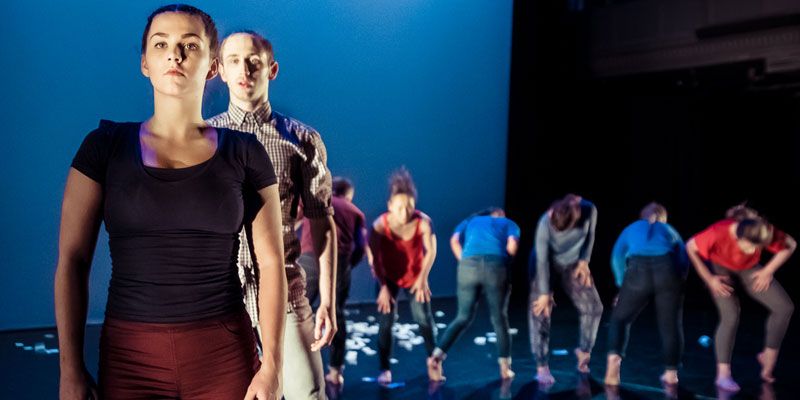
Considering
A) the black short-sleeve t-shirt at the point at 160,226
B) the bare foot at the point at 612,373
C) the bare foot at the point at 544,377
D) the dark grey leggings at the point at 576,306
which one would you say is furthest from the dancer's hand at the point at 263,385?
the bare foot at the point at 612,373

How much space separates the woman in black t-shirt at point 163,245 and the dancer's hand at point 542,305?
339 centimetres

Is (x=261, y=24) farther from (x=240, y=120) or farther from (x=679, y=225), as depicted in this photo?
(x=679, y=225)

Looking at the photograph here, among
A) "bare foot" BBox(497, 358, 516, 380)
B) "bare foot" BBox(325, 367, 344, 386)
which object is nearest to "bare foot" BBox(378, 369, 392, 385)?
"bare foot" BBox(325, 367, 344, 386)

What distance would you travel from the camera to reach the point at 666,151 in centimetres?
1012

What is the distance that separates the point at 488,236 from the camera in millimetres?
4680

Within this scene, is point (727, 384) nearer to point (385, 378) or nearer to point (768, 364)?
point (768, 364)

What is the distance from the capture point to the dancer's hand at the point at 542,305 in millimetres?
4543

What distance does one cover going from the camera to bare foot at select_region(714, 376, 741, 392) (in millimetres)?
4697

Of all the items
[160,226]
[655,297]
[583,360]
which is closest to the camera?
[160,226]

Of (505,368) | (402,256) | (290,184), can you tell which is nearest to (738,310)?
(505,368)

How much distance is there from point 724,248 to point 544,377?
1427 mm

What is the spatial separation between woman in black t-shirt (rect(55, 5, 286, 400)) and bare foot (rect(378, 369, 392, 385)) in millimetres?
3417

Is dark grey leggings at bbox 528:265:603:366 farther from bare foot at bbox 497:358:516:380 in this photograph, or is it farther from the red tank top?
the red tank top

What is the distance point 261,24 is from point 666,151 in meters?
5.94
